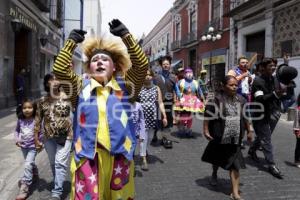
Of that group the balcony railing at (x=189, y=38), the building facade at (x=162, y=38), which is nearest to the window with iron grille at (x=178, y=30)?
the building facade at (x=162, y=38)

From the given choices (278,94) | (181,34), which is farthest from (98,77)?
(181,34)

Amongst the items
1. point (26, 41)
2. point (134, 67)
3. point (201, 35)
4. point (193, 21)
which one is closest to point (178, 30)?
point (193, 21)

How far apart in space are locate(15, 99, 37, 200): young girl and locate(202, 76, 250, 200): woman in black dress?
219 centimetres

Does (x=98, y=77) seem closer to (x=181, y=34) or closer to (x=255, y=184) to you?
(x=255, y=184)

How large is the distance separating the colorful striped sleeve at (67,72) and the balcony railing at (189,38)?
1224 inches

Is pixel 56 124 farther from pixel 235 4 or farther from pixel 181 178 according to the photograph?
pixel 235 4

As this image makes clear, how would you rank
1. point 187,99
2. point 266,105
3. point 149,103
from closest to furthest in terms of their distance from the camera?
point 266,105
point 149,103
point 187,99

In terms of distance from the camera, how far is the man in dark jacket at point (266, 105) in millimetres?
6074

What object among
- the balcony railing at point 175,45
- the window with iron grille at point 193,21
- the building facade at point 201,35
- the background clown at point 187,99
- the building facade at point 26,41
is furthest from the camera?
the balcony railing at point 175,45

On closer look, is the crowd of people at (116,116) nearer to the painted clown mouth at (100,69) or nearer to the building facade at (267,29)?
the painted clown mouth at (100,69)

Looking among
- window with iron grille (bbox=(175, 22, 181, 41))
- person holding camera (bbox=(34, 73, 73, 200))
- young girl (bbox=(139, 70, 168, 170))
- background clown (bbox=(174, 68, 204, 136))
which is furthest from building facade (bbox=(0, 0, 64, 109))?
window with iron grille (bbox=(175, 22, 181, 41))

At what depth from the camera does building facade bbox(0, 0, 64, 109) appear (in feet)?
47.4

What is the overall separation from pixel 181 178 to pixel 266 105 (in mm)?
1786

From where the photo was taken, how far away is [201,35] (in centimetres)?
3212
